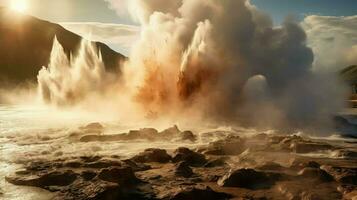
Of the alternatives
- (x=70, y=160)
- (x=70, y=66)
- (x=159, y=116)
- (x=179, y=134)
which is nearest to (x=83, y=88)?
(x=70, y=66)

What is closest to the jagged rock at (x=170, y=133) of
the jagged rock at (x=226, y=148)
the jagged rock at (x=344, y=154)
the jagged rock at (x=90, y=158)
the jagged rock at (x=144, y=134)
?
the jagged rock at (x=144, y=134)

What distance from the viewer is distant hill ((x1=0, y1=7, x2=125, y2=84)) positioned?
485 ft

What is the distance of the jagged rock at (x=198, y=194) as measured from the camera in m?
16.0

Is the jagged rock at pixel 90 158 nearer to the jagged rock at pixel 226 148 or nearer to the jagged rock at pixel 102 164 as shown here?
the jagged rock at pixel 102 164

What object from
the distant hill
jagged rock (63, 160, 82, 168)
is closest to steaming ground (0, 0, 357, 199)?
jagged rock (63, 160, 82, 168)

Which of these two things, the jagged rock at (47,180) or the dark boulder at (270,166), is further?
the dark boulder at (270,166)

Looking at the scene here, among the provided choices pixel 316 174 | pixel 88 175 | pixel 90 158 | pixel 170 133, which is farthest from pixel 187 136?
pixel 316 174

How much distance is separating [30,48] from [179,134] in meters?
144

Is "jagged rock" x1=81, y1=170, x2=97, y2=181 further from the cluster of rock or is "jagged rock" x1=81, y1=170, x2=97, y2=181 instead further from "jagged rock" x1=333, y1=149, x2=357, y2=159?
"jagged rock" x1=333, y1=149, x2=357, y2=159

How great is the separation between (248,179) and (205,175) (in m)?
2.18

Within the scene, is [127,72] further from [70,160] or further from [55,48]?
[70,160]

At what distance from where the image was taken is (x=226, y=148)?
25.3 meters

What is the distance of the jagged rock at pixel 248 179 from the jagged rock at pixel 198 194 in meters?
1.31

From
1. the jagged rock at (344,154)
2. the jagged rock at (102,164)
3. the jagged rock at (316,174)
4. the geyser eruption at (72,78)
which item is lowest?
the jagged rock at (316,174)
